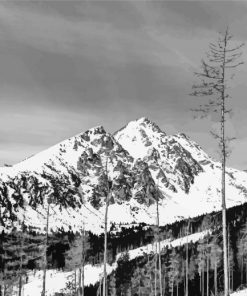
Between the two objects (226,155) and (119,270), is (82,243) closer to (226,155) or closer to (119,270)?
(226,155)

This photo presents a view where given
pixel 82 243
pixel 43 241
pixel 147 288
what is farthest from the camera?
pixel 147 288

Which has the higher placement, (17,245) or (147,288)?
(17,245)

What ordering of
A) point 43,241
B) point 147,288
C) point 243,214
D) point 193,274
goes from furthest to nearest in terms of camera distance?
point 243,214 → point 193,274 → point 147,288 → point 43,241

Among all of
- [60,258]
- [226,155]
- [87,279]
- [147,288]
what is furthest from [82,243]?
[60,258]

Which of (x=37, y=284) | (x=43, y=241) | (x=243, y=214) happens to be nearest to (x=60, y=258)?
(x=37, y=284)

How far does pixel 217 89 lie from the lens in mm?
25109

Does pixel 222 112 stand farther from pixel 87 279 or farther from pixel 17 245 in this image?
pixel 87 279

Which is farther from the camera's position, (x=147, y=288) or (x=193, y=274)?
(x=193, y=274)

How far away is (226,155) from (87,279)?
144m

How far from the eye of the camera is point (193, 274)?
111312 millimetres

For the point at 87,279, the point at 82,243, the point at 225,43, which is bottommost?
the point at 87,279

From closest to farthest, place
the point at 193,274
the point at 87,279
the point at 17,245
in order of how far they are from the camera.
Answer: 1. the point at 17,245
2. the point at 193,274
3. the point at 87,279

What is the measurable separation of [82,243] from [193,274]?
63571 millimetres

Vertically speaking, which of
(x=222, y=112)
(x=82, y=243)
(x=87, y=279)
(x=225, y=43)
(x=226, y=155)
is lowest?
(x=87, y=279)
